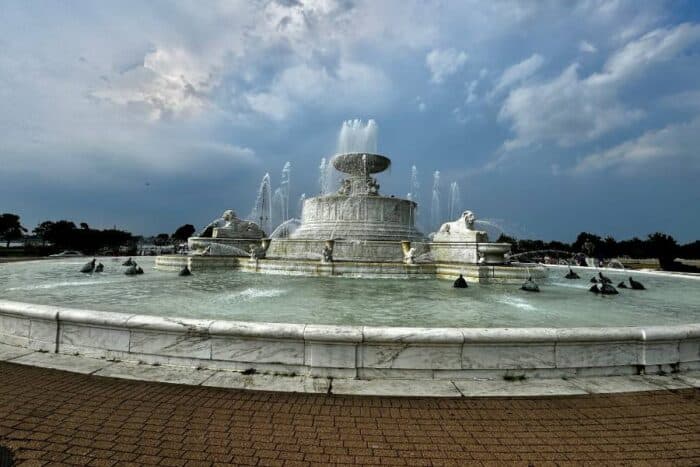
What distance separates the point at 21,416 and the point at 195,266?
17.0 metres

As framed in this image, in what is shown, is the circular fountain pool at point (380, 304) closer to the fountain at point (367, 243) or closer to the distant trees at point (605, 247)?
the fountain at point (367, 243)

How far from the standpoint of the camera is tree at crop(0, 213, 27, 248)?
73688mm

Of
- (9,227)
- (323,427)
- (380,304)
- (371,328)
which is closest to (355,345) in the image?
(371,328)

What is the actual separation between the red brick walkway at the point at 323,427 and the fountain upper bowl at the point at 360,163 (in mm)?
26223

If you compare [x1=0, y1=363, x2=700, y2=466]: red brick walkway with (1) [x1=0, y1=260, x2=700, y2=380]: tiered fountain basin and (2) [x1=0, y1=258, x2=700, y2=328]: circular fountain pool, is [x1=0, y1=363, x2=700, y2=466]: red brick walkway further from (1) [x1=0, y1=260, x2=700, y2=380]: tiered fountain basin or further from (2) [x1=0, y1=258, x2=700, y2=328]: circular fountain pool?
(2) [x1=0, y1=258, x2=700, y2=328]: circular fountain pool

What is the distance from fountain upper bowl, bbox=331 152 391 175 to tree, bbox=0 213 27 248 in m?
81.4

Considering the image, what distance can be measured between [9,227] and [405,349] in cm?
10088

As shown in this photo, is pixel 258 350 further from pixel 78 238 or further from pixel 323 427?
pixel 78 238

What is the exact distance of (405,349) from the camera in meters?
4.69

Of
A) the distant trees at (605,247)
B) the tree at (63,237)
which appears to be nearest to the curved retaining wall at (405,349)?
the distant trees at (605,247)

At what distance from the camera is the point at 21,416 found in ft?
11.9

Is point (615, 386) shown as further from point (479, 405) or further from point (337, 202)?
point (337, 202)

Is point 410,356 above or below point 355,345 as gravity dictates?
below

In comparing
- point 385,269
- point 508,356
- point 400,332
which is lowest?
point 508,356
